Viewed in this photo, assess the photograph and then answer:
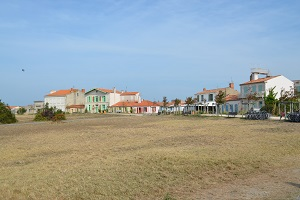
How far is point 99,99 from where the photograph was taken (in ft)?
314

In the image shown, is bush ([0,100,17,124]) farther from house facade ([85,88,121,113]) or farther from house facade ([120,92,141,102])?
house facade ([120,92,141,102])

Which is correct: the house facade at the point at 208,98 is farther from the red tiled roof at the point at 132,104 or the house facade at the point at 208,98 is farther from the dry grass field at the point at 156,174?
the dry grass field at the point at 156,174

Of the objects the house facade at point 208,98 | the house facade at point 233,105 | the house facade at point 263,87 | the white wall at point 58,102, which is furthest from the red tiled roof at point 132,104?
the house facade at point 263,87

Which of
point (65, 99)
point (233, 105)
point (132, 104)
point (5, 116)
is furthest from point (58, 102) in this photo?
point (233, 105)

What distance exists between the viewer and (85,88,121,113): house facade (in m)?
94.4

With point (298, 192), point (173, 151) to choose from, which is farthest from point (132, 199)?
point (173, 151)

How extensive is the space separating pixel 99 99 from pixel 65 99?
1356 centimetres

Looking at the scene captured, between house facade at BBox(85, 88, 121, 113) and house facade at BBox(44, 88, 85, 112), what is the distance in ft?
15.0

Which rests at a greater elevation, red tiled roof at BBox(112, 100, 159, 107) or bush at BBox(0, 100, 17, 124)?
red tiled roof at BBox(112, 100, 159, 107)

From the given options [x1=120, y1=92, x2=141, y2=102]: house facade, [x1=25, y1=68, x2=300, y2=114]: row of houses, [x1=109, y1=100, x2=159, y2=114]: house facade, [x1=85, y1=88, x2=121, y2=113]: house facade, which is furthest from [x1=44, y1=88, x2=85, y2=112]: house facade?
[x1=109, y1=100, x2=159, y2=114]: house facade

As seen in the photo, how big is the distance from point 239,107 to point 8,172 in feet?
184

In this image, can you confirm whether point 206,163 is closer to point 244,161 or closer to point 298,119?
point 244,161

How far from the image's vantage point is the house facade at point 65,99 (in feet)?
333

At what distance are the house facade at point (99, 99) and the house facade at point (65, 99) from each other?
180 inches
